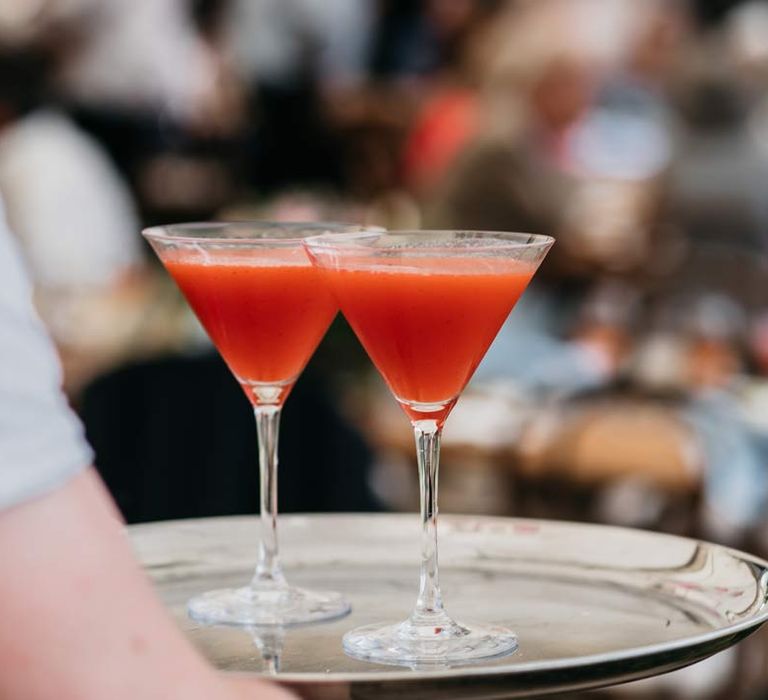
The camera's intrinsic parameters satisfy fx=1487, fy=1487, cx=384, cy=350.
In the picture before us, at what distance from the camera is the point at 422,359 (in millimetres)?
1107

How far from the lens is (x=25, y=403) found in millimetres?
663

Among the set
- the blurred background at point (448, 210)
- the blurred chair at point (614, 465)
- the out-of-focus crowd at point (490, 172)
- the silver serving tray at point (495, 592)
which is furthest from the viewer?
the out-of-focus crowd at point (490, 172)

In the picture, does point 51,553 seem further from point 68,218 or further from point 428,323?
point 68,218

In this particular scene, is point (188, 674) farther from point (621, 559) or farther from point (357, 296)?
point (621, 559)

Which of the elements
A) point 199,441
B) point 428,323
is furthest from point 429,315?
point 199,441

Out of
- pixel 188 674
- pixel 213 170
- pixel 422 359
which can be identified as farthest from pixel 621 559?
pixel 213 170

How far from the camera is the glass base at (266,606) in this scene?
1.14m

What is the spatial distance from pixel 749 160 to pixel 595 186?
62cm

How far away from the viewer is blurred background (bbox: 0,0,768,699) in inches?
92.5

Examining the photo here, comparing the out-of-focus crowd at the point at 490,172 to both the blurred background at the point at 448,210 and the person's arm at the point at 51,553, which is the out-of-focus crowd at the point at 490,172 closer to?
the blurred background at the point at 448,210

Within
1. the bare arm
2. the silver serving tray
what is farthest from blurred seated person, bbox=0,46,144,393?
the bare arm

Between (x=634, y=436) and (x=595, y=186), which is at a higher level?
(x=595, y=186)

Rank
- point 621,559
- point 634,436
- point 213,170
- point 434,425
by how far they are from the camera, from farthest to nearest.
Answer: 1. point 213,170
2. point 634,436
3. point 621,559
4. point 434,425

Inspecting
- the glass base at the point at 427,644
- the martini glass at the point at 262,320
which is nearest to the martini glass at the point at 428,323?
the glass base at the point at 427,644
